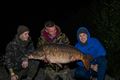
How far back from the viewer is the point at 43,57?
8.66 metres

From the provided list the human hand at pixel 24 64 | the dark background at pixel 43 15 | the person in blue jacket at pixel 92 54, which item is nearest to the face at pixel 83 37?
the person in blue jacket at pixel 92 54

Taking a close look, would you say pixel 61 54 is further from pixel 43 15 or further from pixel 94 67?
pixel 43 15

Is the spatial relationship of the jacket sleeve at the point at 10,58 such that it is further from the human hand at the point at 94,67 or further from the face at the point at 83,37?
the human hand at the point at 94,67

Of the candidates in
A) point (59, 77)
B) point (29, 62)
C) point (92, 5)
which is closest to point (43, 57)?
point (29, 62)

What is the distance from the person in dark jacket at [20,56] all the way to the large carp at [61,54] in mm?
488

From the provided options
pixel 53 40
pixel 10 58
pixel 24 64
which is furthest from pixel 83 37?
pixel 10 58

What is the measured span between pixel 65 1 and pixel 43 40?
408 centimetres

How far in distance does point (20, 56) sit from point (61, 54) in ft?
3.14

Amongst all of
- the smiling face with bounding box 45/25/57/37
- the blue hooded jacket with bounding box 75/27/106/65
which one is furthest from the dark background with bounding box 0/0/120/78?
the smiling face with bounding box 45/25/57/37

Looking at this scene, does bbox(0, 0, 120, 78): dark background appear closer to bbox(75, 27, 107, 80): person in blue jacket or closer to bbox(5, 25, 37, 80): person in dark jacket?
bbox(75, 27, 107, 80): person in blue jacket

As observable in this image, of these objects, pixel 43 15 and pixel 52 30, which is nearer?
pixel 52 30

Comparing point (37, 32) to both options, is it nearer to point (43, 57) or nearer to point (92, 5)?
point (92, 5)

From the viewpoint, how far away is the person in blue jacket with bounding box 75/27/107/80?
8.84 m

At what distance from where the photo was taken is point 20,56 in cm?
889
